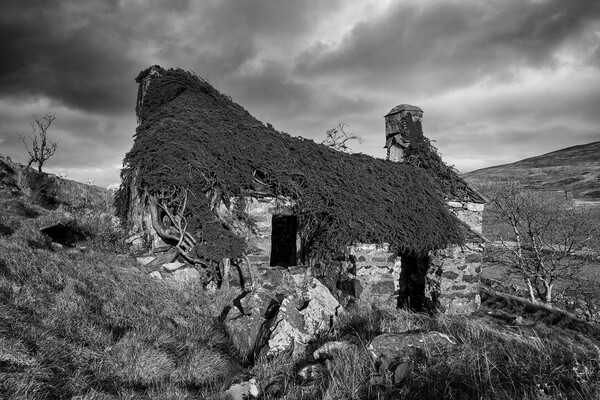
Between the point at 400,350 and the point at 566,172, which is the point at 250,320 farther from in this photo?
the point at 566,172

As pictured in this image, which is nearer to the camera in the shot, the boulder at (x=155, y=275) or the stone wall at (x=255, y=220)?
the boulder at (x=155, y=275)

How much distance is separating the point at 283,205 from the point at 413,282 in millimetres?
4562

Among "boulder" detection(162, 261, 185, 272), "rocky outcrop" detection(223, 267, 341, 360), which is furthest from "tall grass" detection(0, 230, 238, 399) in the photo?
"boulder" detection(162, 261, 185, 272)

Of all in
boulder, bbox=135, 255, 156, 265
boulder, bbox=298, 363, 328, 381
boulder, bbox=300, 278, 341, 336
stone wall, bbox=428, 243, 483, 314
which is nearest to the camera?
boulder, bbox=298, 363, 328, 381

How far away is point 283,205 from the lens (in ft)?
23.1

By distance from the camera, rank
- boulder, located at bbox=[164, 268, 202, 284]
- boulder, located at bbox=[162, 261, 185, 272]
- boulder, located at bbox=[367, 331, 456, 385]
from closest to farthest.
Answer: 1. boulder, located at bbox=[367, 331, 456, 385]
2. boulder, located at bbox=[164, 268, 202, 284]
3. boulder, located at bbox=[162, 261, 185, 272]

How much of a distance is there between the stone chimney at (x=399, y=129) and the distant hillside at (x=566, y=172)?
44.5 feet

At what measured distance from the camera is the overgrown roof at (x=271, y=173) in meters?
6.34

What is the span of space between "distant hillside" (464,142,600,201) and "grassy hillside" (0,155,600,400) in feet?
69.8

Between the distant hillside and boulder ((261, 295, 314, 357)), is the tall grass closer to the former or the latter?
boulder ((261, 295, 314, 357))

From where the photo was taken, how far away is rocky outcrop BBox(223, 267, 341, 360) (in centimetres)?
405

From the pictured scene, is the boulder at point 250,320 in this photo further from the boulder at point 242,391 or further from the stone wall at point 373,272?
the stone wall at point 373,272

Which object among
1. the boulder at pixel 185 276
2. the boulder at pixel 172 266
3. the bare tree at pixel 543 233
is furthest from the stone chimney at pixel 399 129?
the bare tree at pixel 543 233

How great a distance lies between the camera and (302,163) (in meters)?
7.63
